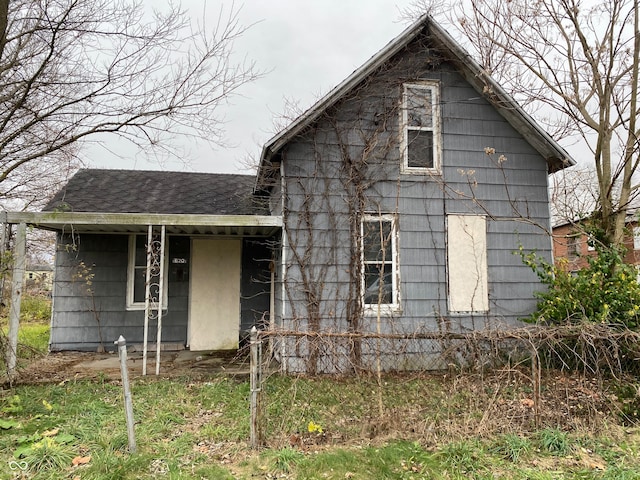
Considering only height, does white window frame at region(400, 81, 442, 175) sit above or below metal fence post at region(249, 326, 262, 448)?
above

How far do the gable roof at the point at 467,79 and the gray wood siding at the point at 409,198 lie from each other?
0.18 meters

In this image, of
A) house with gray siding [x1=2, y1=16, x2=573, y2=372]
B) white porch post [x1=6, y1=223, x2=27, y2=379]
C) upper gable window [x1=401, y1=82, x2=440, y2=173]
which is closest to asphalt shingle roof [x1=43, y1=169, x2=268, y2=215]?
house with gray siding [x1=2, y1=16, x2=573, y2=372]

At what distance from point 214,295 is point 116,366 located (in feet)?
8.11

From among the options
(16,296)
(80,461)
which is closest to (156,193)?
(16,296)

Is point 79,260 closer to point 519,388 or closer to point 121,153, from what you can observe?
point 121,153

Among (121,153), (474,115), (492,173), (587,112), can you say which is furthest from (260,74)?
(587,112)

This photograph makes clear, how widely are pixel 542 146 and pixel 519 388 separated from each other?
5.05 metres

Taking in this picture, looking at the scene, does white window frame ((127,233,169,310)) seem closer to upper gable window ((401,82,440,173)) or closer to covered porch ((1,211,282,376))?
covered porch ((1,211,282,376))

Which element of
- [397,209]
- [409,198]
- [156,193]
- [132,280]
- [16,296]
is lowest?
[16,296]

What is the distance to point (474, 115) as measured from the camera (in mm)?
7738

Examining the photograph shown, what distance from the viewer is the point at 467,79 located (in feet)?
25.4

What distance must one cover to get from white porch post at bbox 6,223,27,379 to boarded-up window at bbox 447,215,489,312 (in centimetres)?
716

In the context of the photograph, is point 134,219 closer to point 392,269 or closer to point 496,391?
point 392,269

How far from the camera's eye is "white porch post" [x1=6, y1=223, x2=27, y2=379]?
5973 millimetres
